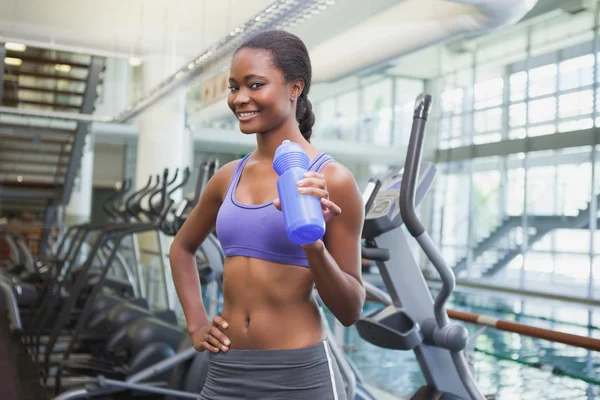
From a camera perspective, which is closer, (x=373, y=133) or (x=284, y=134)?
(x=284, y=134)

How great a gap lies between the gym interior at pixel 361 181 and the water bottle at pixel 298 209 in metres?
1.08

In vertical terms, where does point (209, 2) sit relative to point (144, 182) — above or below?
above

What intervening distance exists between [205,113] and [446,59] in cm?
584

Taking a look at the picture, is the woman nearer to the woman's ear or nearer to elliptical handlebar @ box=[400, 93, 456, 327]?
the woman's ear

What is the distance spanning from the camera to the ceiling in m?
7.08

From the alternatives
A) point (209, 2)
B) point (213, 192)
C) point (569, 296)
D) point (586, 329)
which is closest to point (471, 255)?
point (569, 296)

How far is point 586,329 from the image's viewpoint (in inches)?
301

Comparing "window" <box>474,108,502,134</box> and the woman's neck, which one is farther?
"window" <box>474,108,502,134</box>

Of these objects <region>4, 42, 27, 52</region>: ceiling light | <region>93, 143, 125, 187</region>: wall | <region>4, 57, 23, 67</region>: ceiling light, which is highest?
<region>4, 42, 27, 52</region>: ceiling light

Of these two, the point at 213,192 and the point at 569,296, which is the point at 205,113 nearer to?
the point at 569,296

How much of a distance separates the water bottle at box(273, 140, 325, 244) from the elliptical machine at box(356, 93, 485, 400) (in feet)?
3.80

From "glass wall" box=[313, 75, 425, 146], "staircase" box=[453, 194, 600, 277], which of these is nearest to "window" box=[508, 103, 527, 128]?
"staircase" box=[453, 194, 600, 277]

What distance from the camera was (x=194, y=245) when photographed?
1.32 m

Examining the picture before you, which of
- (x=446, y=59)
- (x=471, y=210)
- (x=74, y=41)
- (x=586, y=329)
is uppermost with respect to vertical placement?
(x=446, y=59)
